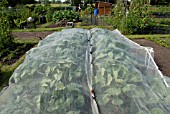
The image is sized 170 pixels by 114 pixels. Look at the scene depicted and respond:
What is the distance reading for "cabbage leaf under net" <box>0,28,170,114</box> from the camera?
123 inches

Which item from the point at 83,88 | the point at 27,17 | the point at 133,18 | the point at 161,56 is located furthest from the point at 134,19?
the point at 83,88

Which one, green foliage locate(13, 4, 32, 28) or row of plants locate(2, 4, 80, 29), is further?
row of plants locate(2, 4, 80, 29)

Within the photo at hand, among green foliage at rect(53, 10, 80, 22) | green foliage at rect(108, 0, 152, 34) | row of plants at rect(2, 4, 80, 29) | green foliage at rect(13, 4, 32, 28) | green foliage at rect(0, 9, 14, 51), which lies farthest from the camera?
green foliage at rect(53, 10, 80, 22)

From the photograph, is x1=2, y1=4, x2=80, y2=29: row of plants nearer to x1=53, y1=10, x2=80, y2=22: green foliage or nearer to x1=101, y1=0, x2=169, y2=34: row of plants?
x1=53, y1=10, x2=80, y2=22: green foliage

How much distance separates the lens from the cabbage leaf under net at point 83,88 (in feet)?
10.2

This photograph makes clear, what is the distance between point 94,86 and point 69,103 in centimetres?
50

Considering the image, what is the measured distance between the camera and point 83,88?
3400 mm

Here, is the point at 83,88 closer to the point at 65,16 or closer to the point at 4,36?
the point at 4,36

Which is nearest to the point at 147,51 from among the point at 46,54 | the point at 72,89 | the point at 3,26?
the point at 46,54

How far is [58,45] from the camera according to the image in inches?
187

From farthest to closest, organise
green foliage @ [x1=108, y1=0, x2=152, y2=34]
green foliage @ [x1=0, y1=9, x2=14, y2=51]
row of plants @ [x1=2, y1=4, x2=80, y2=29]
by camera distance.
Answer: row of plants @ [x1=2, y1=4, x2=80, y2=29], green foliage @ [x1=108, y1=0, x2=152, y2=34], green foliage @ [x1=0, y1=9, x2=14, y2=51]

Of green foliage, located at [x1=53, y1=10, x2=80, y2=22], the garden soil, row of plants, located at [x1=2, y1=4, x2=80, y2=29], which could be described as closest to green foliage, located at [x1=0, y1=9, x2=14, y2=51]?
the garden soil

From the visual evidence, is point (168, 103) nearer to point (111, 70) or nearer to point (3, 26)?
point (111, 70)

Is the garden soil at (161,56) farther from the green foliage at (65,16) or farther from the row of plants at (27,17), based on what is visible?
the row of plants at (27,17)
